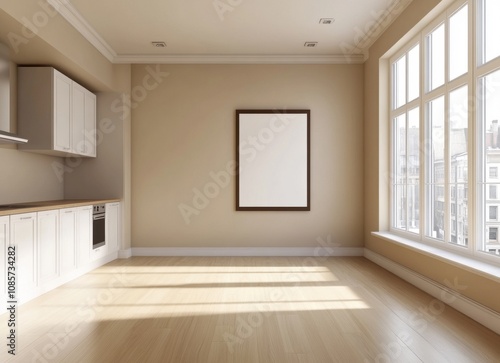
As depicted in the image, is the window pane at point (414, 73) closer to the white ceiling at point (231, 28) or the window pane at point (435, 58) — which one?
the window pane at point (435, 58)

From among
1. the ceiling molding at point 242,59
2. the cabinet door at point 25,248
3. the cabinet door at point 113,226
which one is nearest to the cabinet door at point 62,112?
the cabinet door at point 113,226

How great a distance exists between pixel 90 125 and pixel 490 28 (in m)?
4.87

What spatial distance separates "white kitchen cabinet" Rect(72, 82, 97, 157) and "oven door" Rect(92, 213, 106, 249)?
88 centimetres

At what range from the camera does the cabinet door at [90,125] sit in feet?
18.7

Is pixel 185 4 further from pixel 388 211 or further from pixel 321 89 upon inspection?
pixel 388 211

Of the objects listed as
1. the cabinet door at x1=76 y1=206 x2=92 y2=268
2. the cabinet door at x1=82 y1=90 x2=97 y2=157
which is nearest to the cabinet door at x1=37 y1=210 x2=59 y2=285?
the cabinet door at x1=76 y1=206 x2=92 y2=268

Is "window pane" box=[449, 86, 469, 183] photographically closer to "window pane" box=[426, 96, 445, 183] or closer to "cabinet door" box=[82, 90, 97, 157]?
"window pane" box=[426, 96, 445, 183]

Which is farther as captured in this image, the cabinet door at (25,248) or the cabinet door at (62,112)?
the cabinet door at (62,112)

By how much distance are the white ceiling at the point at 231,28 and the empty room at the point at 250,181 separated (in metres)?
0.03

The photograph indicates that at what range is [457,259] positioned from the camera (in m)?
3.53

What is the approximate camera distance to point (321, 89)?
6.40m

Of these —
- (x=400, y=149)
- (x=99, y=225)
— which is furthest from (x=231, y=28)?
(x=99, y=225)

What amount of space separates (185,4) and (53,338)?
11.5ft

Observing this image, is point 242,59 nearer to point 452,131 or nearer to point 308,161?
point 308,161
